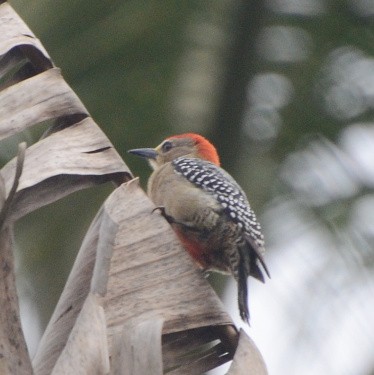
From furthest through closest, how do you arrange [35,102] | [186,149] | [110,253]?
1. [186,149]
2. [35,102]
3. [110,253]

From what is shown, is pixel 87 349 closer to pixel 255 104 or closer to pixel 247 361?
pixel 247 361

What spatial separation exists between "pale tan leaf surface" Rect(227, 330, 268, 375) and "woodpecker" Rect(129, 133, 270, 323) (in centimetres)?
111

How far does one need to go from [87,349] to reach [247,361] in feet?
1.75

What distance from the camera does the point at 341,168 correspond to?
24.1 ft

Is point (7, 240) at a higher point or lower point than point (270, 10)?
higher

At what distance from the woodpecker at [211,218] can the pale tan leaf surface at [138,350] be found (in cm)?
142

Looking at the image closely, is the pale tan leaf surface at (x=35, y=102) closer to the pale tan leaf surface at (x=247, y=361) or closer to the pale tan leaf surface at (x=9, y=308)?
the pale tan leaf surface at (x=9, y=308)

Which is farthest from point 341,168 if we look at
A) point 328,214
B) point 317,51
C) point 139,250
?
point 139,250

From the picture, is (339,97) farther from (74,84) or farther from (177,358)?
(177,358)

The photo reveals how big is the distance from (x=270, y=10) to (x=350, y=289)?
7.04 ft

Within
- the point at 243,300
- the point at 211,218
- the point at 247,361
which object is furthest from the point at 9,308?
the point at 211,218

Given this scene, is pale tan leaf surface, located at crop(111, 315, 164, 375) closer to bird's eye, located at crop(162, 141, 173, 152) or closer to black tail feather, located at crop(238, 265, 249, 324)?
black tail feather, located at crop(238, 265, 249, 324)

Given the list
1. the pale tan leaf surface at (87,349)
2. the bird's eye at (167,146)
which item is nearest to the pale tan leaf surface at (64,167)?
the pale tan leaf surface at (87,349)

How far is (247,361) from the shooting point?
118 inches
